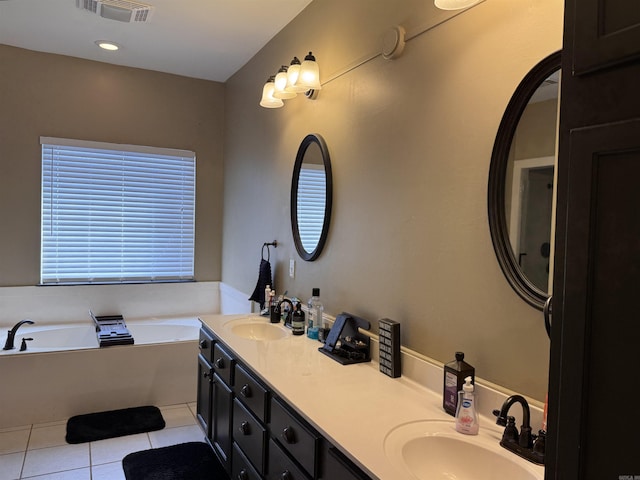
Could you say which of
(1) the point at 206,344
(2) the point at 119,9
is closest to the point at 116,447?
(1) the point at 206,344

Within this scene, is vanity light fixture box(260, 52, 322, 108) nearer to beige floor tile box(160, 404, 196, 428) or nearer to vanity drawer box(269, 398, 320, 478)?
vanity drawer box(269, 398, 320, 478)

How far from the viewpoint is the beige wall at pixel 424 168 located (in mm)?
1446

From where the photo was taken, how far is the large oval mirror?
1.33m

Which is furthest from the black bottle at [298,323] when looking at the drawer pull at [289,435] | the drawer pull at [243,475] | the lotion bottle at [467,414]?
the lotion bottle at [467,414]

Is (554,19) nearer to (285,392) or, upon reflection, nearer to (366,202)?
(366,202)

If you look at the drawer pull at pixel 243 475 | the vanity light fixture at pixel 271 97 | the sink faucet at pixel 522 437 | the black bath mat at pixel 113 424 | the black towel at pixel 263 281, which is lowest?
the black bath mat at pixel 113 424

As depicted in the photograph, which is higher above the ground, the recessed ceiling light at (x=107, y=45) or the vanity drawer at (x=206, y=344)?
the recessed ceiling light at (x=107, y=45)

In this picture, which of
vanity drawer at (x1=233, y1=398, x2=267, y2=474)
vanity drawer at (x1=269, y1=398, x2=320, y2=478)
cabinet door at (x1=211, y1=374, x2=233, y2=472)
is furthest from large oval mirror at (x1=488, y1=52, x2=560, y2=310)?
cabinet door at (x1=211, y1=374, x2=233, y2=472)

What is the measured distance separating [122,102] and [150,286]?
163 cm

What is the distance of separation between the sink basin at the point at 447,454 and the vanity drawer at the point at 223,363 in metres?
1.12

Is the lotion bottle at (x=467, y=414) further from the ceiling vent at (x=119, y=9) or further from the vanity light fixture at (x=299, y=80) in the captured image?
the ceiling vent at (x=119, y=9)

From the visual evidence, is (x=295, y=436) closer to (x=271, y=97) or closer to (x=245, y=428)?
(x=245, y=428)

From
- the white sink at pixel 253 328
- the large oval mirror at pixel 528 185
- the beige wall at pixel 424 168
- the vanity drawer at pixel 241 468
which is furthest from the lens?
the white sink at pixel 253 328

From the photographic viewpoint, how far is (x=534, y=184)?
4.56 feet
